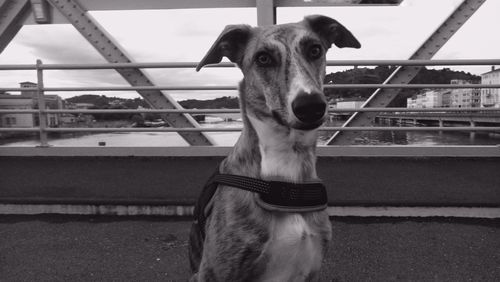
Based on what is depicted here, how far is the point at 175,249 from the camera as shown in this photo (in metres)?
2.73

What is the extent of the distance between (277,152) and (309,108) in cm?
29

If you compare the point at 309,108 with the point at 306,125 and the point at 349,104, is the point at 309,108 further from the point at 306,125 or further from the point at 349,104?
the point at 349,104

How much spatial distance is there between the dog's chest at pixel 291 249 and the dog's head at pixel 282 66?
38cm

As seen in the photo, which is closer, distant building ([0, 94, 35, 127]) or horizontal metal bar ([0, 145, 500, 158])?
horizontal metal bar ([0, 145, 500, 158])

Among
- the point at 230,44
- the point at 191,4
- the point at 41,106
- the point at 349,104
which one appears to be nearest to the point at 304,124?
the point at 230,44

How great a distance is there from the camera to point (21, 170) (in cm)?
450

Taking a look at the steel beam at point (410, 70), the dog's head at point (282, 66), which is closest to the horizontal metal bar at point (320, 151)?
the steel beam at point (410, 70)

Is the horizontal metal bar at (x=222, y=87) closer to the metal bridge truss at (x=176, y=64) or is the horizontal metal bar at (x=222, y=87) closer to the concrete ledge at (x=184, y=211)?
the metal bridge truss at (x=176, y=64)

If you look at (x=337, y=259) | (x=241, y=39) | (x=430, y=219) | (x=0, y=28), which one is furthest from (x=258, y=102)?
(x=0, y=28)

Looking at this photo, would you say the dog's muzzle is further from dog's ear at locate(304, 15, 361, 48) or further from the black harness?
dog's ear at locate(304, 15, 361, 48)

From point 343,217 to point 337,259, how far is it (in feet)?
2.41

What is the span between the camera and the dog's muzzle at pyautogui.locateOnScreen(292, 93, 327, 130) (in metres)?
1.28

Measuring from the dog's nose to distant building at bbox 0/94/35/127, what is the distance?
5093mm

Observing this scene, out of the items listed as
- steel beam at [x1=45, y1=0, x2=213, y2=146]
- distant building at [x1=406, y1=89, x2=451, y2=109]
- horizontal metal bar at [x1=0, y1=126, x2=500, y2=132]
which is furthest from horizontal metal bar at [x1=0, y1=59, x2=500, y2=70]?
distant building at [x1=406, y1=89, x2=451, y2=109]
